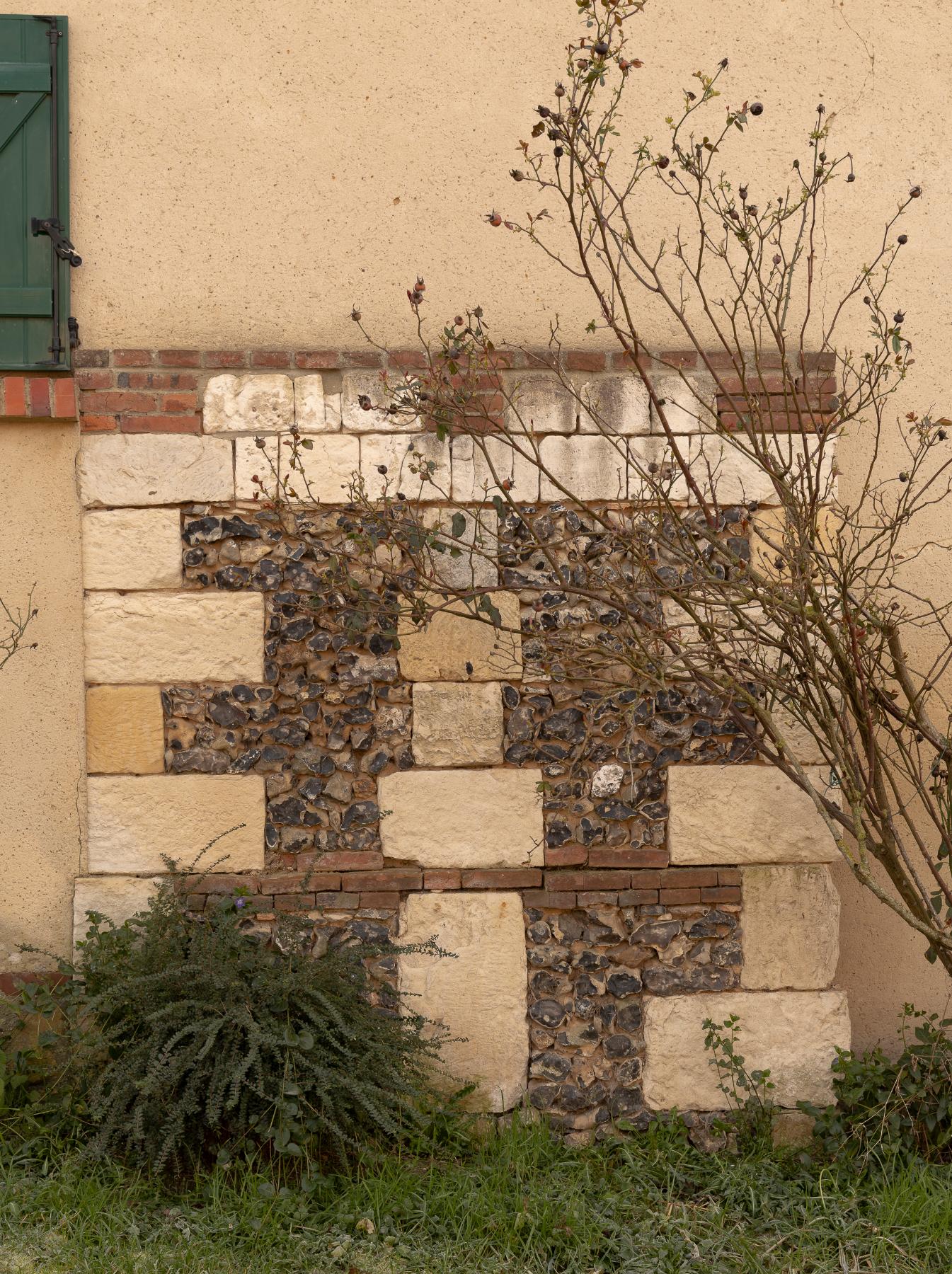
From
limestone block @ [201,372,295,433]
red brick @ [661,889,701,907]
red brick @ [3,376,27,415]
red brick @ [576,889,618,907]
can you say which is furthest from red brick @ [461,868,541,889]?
red brick @ [3,376,27,415]

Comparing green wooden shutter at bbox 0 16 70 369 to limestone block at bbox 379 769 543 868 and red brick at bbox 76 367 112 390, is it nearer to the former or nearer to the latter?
red brick at bbox 76 367 112 390

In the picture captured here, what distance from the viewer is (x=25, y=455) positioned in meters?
3.79

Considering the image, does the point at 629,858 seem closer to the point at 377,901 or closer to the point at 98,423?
the point at 377,901

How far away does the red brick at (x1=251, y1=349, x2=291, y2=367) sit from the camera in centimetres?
375

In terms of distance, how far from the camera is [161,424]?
371cm

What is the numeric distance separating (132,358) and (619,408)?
5.12ft

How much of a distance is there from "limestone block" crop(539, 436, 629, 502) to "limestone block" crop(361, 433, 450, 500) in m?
0.32

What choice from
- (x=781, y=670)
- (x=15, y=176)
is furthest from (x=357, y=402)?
(x=781, y=670)

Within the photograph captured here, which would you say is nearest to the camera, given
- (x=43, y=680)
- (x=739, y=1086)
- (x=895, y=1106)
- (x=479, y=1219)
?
(x=479, y=1219)

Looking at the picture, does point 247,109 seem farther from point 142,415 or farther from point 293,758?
point 293,758

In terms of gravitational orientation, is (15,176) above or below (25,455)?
above

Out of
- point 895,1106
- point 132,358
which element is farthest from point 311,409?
point 895,1106

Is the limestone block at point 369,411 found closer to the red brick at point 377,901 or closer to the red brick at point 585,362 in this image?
the red brick at point 585,362

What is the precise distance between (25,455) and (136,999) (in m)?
1.75
